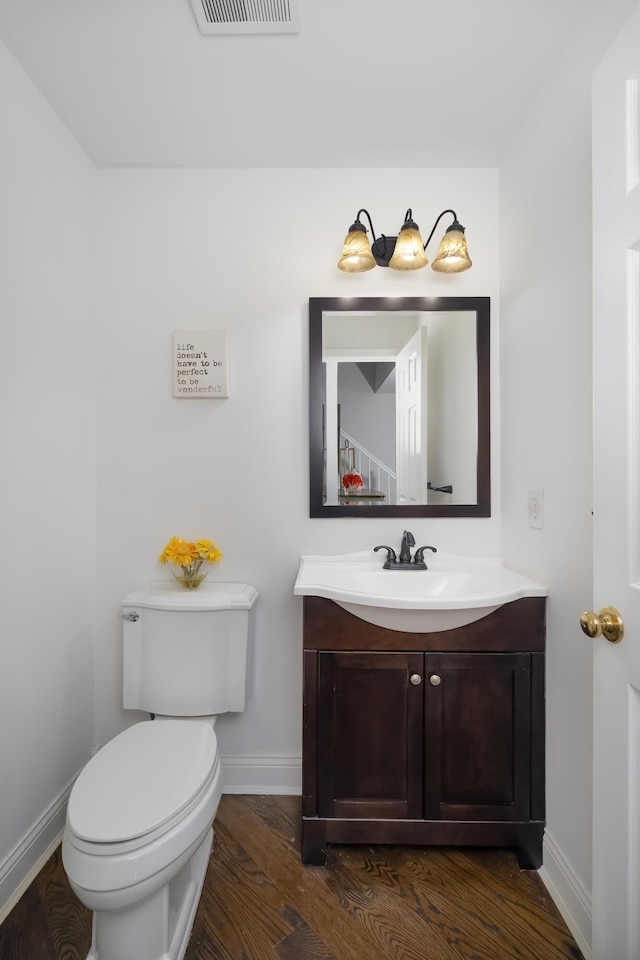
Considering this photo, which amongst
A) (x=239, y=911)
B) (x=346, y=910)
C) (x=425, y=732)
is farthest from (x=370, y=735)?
(x=239, y=911)

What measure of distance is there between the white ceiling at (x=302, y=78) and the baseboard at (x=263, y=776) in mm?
2332

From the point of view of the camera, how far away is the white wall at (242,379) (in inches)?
78.2

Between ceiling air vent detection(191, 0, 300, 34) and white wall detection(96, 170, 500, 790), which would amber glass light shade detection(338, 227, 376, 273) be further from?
ceiling air vent detection(191, 0, 300, 34)

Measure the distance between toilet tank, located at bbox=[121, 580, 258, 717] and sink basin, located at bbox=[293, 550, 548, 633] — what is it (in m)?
0.32

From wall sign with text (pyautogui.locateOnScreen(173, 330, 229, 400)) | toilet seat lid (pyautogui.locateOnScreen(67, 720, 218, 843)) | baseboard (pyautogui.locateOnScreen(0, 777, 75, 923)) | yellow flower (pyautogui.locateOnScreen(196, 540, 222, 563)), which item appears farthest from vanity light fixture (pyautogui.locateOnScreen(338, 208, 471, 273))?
baseboard (pyautogui.locateOnScreen(0, 777, 75, 923))

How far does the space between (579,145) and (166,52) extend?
119 centimetres

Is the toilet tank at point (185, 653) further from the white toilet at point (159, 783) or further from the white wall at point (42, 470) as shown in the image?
the white wall at point (42, 470)

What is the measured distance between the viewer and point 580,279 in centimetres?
138

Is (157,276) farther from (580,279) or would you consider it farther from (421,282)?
(580,279)

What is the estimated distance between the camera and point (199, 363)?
197 centimetres

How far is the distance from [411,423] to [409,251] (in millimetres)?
625

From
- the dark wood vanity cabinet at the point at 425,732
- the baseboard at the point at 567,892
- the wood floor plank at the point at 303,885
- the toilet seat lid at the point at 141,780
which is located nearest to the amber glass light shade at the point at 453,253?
the dark wood vanity cabinet at the point at 425,732

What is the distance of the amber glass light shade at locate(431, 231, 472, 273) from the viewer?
180cm

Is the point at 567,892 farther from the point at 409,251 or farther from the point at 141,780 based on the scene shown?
the point at 409,251
